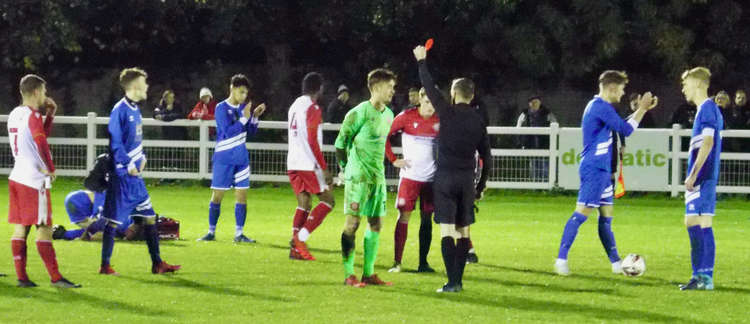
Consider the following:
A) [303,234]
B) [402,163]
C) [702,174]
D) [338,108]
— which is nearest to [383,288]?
[402,163]

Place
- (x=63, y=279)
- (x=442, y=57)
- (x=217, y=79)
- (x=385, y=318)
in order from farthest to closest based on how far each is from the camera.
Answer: (x=217, y=79) → (x=442, y=57) → (x=63, y=279) → (x=385, y=318)

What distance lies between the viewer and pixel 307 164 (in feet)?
51.3

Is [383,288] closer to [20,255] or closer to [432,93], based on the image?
[432,93]

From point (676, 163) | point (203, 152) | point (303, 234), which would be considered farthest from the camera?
point (203, 152)

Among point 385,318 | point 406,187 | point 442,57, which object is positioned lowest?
point 385,318

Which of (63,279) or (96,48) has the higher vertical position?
(96,48)

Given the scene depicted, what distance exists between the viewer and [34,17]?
33.2 m

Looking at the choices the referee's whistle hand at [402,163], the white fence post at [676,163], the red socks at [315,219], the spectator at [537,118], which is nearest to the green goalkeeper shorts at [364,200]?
the referee's whistle hand at [402,163]

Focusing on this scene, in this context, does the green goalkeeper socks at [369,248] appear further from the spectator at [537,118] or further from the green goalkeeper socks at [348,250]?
the spectator at [537,118]

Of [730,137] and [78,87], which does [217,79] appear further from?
[730,137]

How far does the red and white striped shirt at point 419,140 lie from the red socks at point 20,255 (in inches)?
145

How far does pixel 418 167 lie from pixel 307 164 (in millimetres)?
1821

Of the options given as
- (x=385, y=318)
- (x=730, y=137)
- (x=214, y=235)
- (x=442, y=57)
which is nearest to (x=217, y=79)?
(x=442, y=57)

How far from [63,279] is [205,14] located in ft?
84.6
